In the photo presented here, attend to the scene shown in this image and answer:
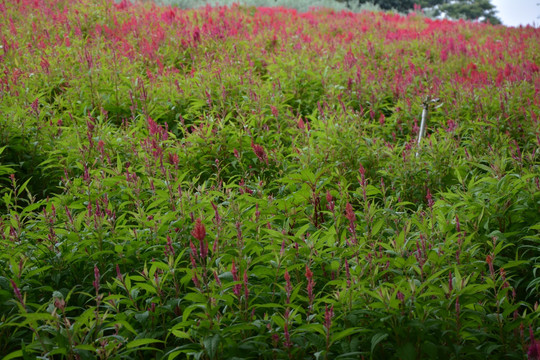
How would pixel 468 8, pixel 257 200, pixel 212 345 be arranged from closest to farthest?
pixel 212 345, pixel 257 200, pixel 468 8

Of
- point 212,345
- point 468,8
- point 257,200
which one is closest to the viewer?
point 212,345

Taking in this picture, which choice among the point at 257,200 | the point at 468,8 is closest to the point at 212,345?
the point at 257,200

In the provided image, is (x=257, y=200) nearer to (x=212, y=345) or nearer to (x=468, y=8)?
(x=212, y=345)

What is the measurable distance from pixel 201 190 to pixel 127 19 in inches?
280

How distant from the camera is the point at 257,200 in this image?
3.20 metres

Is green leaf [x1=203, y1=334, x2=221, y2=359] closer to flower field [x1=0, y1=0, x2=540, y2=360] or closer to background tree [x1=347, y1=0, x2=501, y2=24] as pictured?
flower field [x1=0, y1=0, x2=540, y2=360]

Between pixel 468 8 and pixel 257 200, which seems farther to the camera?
pixel 468 8

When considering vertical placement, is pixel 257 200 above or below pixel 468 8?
below

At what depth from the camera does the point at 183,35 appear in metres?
8.09

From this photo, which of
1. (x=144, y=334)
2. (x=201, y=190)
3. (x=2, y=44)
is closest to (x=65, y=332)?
(x=144, y=334)

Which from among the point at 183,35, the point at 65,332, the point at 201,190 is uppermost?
the point at 183,35

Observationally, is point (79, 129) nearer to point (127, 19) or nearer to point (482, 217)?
point (482, 217)

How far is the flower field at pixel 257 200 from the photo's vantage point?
7.05 ft

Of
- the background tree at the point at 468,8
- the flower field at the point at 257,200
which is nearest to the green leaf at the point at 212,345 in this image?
the flower field at the point at 257,200
